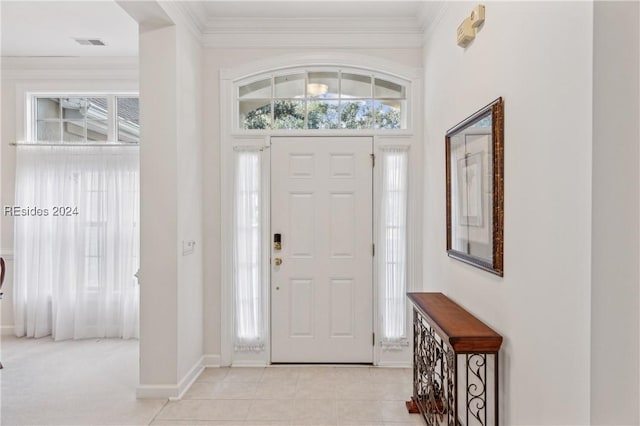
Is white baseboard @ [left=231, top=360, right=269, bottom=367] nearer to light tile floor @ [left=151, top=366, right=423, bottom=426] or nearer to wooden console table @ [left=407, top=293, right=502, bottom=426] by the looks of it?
light tile floor @ [left=151, top=366, right=423, bottom=426]

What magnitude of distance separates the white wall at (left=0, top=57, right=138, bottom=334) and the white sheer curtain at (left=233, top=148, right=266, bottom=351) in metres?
1.71

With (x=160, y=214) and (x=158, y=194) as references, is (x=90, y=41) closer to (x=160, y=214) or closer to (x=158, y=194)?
(x=158, y=194)

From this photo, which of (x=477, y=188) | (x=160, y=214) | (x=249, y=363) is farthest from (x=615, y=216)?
(x=249, y=363)

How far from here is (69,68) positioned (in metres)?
4.07

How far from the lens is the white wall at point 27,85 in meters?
4.06

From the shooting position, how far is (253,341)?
342 centimetres

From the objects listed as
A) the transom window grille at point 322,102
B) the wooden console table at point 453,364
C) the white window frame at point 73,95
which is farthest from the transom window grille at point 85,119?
the wooden console table at point 453,364

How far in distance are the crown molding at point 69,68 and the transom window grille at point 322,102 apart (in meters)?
1.49

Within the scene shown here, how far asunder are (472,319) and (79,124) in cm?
421

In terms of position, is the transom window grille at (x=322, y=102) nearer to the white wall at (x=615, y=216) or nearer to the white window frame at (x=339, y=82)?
the white window frame at (x=339, y=82)

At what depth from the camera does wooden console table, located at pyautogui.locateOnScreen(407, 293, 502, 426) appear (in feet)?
5.89

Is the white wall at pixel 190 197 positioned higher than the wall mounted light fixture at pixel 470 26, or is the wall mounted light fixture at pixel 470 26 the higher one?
the wall mounted light fixture at pixel 470 26

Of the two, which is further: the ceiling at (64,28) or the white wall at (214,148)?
the white wall at (214,148)

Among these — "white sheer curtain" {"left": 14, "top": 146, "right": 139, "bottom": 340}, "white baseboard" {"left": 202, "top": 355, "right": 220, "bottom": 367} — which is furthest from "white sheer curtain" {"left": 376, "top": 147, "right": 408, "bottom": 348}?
"white sheer curtain" {"left": 14, "top": 146, "right": 139, "bottom": 340}
